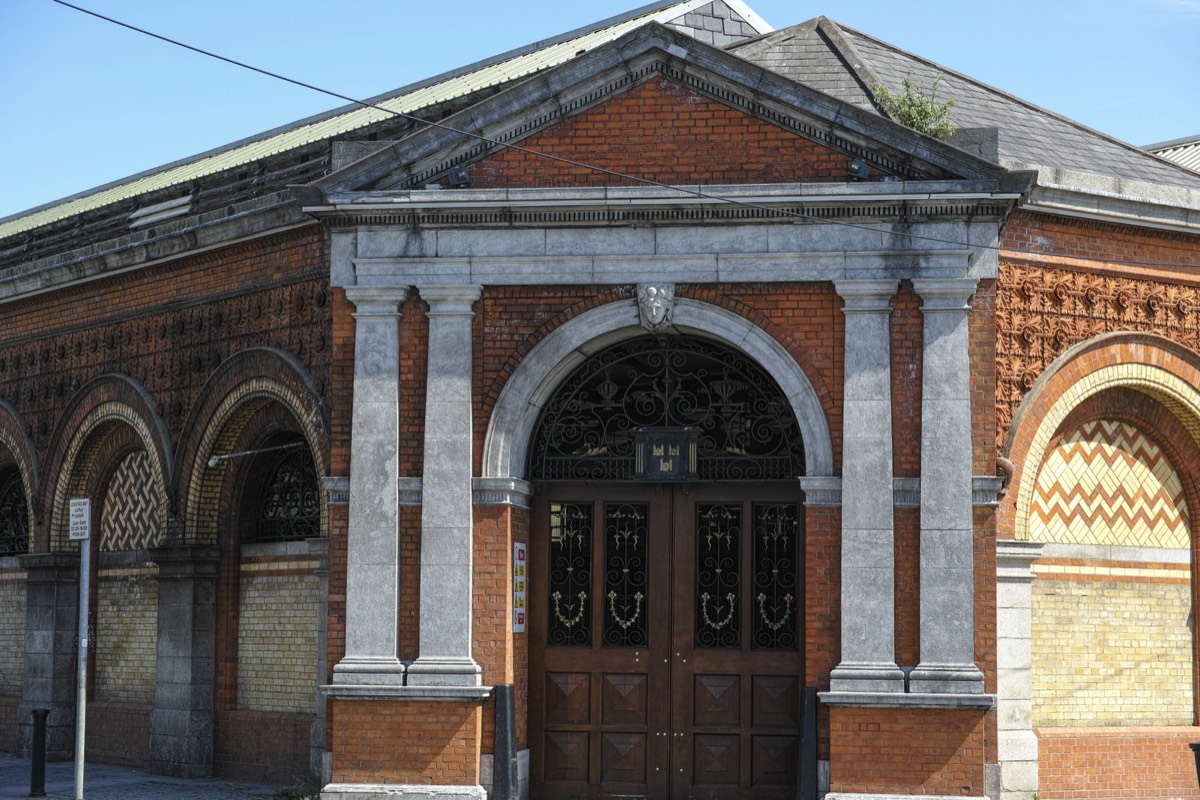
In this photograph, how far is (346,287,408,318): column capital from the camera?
15.2m

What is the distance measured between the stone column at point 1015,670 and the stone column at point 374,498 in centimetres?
536

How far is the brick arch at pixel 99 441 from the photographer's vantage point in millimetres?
18688

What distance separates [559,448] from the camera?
1559cm

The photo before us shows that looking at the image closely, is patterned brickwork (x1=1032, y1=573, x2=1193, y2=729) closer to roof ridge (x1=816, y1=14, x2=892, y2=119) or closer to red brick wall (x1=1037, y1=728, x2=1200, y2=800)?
red brick wall (x1=1037, y1=728, x2=1200, y2=800)

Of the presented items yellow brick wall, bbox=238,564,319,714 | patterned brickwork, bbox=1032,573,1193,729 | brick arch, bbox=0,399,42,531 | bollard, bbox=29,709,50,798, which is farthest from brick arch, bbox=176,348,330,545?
patterned brickwork, bbox=1032,573,1193,729

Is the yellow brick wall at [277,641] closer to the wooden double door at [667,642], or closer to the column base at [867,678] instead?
the wooden double door at [667,642]

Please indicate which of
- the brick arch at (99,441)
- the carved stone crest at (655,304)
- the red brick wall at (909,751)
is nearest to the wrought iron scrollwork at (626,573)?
the carved stone crest at (655,304)

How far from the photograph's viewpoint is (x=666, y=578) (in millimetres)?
15367

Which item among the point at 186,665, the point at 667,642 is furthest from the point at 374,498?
the point at 186,665

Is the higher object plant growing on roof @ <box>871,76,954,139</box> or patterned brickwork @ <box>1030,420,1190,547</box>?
plant growing on roof @ <box>871,76,954,139</box>

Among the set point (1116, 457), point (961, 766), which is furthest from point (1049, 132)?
point (961, 766)

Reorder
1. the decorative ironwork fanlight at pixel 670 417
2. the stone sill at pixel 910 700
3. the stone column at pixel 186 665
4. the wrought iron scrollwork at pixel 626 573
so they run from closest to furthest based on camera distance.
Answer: the stone sill at pixel 910 700 < the decorative ironwork fanlight at pixel 670 417 < the wrought iron scrollwork at pixel 626 573 < the stone column at pixel 186 665

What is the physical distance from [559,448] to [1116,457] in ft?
17.9

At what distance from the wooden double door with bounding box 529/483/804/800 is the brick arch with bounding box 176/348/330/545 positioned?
2.88 metres
